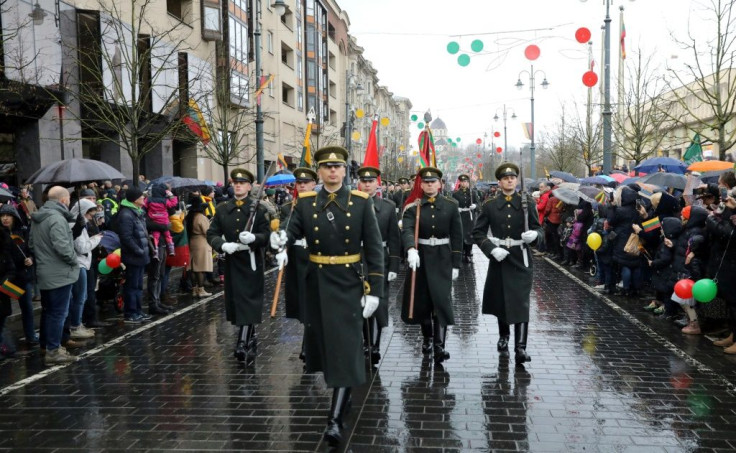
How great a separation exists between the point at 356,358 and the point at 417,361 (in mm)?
2339

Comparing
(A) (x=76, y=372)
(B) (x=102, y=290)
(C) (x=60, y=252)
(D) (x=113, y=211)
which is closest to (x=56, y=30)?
(D) (x=113, y=211)

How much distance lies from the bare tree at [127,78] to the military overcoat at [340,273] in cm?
955

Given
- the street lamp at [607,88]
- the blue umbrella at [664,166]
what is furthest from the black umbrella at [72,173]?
the street lamp at [607,88]

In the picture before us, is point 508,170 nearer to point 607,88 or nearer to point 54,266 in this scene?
point 54,266

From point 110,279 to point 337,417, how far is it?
6.83 metres

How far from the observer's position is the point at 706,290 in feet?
26.0

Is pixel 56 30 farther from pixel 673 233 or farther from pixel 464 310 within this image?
pixel 673 233

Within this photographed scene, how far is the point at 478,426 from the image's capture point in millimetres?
5473

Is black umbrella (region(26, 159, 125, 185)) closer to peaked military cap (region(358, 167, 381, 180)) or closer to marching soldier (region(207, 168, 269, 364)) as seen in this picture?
marching soldier (region(207, 168, 269, 364))

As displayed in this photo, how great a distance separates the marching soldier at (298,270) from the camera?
7.56 metres

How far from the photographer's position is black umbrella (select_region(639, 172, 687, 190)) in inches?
475

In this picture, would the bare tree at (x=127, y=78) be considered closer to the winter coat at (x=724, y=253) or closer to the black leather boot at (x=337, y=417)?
the black leather boot at (x=337, y=417)

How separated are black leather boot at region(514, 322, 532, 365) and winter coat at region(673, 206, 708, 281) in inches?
108

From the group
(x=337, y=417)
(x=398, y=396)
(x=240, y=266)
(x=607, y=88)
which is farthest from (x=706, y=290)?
(x=607, y=88)
